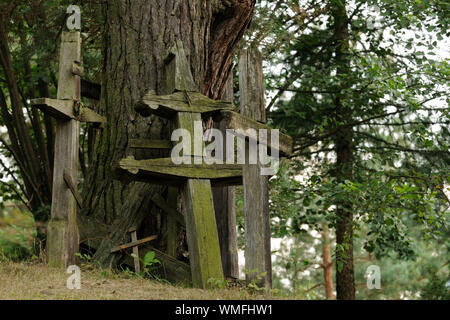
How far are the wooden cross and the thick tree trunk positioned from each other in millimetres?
375

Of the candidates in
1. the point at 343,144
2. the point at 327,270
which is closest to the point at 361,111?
the point at 343,144

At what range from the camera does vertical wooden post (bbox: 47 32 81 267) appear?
19.1 feet

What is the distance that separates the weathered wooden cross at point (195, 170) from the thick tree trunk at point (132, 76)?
890mm

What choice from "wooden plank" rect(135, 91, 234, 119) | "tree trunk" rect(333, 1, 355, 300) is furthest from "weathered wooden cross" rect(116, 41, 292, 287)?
"tree trunk" rect(333, 1, 355, 300)

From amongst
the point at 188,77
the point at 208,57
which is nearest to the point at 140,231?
the point at 188,77

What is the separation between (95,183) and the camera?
6.60 m

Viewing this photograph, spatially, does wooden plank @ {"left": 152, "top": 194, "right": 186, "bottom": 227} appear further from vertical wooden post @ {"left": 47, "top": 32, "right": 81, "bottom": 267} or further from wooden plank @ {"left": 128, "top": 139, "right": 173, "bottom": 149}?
vertical wooden post @ {"left": 47, "top": 32, "right": 81, "bottom": 267}

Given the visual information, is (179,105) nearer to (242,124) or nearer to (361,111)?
(242,124)

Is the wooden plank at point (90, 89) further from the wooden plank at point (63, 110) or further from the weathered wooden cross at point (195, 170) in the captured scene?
the weathered wooden cross at point (195, 170)

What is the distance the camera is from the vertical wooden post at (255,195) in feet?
16.6

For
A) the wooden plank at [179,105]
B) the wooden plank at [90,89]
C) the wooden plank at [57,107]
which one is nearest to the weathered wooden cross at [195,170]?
the wooden plank at [179,105]

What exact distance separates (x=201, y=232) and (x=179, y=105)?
4.27 feet
